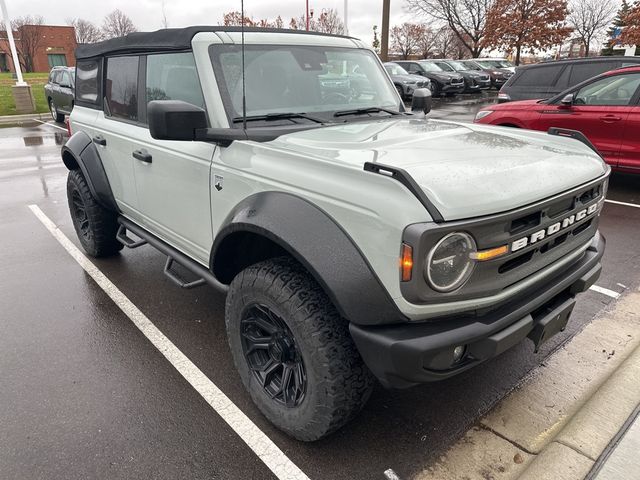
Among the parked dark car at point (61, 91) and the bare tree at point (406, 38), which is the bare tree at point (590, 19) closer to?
the bare tree at point (406, 38)

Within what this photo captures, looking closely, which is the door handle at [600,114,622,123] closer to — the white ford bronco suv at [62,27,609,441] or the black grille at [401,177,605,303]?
the white ford bronco suv at [62,27,609,441]

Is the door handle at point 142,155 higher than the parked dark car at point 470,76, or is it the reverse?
the parked dark car at point 470,76

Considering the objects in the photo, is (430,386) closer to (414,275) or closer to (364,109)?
(414,275)

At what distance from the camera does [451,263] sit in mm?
1831

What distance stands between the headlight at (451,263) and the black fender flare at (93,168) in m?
3.13

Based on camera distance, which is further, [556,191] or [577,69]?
[577,69]

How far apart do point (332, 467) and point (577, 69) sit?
28.0 feet

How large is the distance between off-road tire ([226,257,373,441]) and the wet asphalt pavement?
262mm

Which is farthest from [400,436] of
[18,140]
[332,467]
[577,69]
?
[18,140]

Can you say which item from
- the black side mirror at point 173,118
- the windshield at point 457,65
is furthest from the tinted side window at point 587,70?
the windshield at point 457,65

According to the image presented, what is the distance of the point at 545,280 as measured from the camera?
2.25 meters

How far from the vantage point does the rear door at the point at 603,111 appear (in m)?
6.32

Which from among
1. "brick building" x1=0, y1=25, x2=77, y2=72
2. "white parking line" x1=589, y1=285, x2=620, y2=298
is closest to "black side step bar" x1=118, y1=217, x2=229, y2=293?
"white parking line" x1=589, y1=285, x2=620, y2=298

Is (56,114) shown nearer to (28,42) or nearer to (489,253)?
(489,253)
